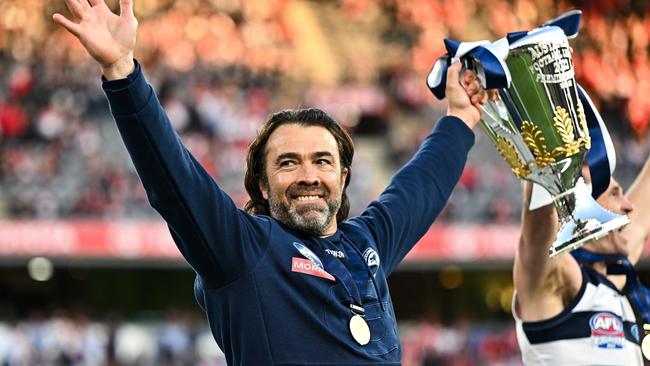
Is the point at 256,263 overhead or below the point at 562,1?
below

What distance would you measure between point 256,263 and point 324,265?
22 centimetres

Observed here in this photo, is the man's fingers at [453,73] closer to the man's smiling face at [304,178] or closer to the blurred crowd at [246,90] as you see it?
the man's smiling face at [304,178]

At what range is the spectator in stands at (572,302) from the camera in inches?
153

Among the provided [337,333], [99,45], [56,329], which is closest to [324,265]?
[337,333]

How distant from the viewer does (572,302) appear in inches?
155

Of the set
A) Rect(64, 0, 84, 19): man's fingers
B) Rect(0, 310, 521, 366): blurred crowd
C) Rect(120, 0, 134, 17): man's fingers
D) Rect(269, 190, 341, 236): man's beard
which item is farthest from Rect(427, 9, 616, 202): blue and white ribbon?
Rect(0, 310, 521, 366): blurred crowd

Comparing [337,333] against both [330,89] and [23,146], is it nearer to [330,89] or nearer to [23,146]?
[23,146]

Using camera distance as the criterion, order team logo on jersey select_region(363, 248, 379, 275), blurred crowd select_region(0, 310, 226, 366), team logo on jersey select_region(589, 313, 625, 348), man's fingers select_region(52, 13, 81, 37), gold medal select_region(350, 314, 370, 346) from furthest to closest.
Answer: blurred crowd select_region(0, 310, 226, 366) → team logo on jersey select_region(589, 313, 625, 348) → team logo on jersey select_region(363, 248, 379, 275) → gold medal select_region(350, 314, 370, 346) → man's fingers select_region(52, 13, 81, 37)

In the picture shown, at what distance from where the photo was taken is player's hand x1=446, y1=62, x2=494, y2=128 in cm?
368

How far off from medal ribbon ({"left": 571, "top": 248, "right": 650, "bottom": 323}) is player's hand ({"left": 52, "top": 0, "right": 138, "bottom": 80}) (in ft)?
6.88

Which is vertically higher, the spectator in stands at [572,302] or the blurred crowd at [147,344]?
the spectator in stands at [572,302]

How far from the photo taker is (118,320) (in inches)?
559

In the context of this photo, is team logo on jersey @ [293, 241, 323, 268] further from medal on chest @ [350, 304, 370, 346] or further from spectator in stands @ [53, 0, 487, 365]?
medal on chest @ [350, 304, 370, 346]

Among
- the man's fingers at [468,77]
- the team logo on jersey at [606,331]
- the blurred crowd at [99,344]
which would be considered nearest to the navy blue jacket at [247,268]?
the man's fingers at [468,77]
